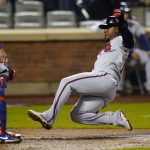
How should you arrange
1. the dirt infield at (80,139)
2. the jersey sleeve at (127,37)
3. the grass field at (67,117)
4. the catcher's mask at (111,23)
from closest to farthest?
the dirt infield at (80,139) → the jersey sleeve at (127,37) → the catcher's mask at (111,23) → the grass field at (67,117)

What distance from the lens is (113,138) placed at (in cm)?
796

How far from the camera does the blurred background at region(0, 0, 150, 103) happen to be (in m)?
15.8

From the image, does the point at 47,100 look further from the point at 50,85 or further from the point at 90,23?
the point at 90,23

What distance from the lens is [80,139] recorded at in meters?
7.94

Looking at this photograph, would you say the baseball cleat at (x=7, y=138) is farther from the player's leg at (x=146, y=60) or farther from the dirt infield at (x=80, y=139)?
the player's leg at (x=146, y=60)

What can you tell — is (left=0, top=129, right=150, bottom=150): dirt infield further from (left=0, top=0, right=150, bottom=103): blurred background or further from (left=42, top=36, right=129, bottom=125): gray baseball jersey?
(left=0, top=0, right=150, bottom=103): blurred background

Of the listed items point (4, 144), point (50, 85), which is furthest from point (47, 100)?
point (4, 144)

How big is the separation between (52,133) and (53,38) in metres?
7.32

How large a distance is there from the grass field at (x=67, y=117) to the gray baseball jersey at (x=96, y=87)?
1.46m

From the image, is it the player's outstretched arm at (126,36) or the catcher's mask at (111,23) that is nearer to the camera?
the player's outstretched arm at (126,36)

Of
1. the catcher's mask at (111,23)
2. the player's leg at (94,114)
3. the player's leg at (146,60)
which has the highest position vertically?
the catcher's mask at (111,23)

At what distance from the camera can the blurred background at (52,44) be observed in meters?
15.8

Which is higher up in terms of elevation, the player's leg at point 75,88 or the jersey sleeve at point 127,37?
the jersey sleeve at point 127,37

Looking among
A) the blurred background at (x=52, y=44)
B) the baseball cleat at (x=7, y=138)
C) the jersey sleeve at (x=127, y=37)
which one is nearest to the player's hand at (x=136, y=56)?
the blurred background at (x=52, y=44)
